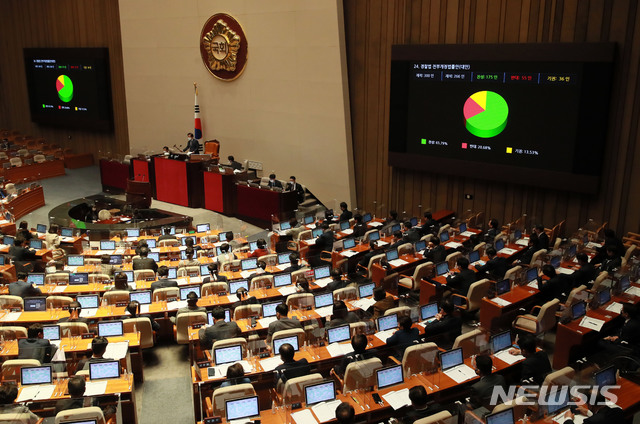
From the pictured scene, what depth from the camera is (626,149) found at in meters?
12.3

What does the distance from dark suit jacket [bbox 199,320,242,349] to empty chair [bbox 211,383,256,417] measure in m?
1.65

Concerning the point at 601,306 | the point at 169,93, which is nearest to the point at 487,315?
the point at 601,306

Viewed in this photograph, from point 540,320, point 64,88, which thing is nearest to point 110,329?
point 540,320

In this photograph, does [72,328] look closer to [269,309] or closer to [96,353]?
[96,353]

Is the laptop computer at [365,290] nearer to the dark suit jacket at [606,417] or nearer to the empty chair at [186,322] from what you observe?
the empty chair at [186,322]

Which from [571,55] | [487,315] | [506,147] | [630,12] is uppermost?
[630,12]

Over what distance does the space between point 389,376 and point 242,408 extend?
5.75ft

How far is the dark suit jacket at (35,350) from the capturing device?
24.3 ft

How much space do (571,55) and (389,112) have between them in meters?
4.81

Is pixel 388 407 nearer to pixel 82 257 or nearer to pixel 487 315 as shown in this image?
pixel 487 315

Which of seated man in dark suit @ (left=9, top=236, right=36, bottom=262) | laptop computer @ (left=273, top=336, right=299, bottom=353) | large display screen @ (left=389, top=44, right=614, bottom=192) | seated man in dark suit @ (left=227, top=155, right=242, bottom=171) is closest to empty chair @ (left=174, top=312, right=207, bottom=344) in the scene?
laptop computer @ (left=273, top=336, right=299, bottom=353)

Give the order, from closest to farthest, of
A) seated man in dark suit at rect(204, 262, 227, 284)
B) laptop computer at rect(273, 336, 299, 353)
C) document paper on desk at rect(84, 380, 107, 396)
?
document paper on desk at rect(84, 380, 107, 396)
laptop computer at rect(273, 336, 299, 353)
seated man in dark suit at rect(204, 262, 227, 284)

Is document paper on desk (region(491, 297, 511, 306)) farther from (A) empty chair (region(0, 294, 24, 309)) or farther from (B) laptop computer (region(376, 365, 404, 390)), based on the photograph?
(A) empty chair (region(0, 294, 24, 309))

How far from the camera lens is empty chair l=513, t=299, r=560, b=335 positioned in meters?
8.70
